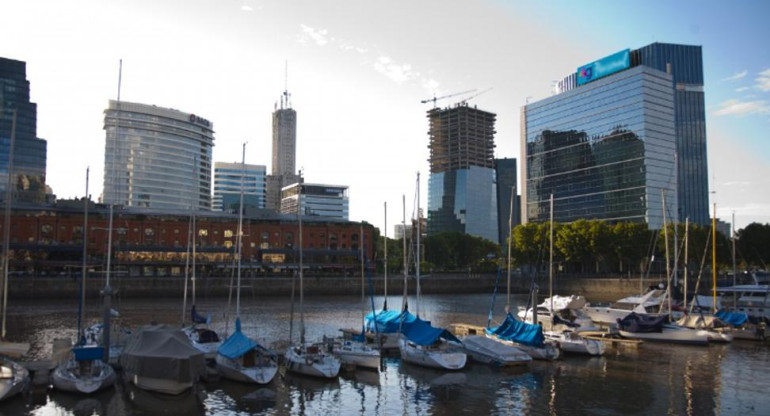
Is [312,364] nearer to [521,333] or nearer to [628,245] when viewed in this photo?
[521,333]

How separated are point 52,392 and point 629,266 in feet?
432

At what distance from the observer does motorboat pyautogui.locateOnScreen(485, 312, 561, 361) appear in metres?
41.3

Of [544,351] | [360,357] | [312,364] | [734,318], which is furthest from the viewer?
[734,318]

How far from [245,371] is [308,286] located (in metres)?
79.8

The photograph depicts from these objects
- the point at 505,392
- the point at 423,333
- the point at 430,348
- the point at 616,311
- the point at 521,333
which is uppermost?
the point at 423,333

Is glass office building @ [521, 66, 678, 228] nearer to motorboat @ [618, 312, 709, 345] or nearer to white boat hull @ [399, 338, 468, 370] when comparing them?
motorboat @ [618, 312, 709, 345]

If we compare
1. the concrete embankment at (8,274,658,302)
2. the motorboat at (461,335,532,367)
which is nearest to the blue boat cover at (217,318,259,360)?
the motorboat at (461,335,532,367)

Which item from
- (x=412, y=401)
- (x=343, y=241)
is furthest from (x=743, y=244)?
(x=412, y=401)

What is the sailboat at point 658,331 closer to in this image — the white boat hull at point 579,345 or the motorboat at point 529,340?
the white boat hull at point 579,345

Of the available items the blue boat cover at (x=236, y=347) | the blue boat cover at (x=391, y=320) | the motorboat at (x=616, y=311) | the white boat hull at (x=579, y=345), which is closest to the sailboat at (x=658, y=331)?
the white boat hull at (x=579, y=345)

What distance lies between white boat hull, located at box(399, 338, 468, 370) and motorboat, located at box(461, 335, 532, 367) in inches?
57.4

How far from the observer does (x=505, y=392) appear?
3253 centimetres

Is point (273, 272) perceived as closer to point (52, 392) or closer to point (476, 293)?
point (476, 293)

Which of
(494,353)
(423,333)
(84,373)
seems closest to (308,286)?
(423,333)
